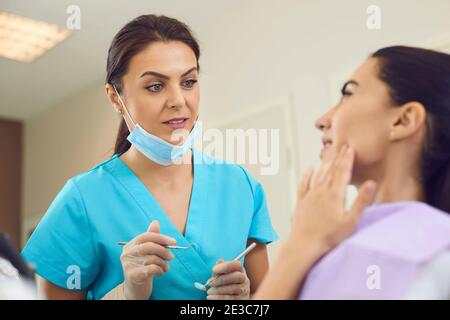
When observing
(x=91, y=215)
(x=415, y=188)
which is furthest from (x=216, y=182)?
(x=415, y=188)

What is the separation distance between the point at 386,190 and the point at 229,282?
24 centimetres

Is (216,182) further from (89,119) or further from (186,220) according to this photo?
(89,119)

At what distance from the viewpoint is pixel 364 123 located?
63 centimetres

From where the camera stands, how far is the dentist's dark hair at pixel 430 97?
62cm

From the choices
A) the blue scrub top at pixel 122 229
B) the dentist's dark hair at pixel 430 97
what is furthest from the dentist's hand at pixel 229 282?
the dentist's dark hair at pixel 430 97

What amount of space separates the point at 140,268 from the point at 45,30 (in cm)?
58

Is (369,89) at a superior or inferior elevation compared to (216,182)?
superior

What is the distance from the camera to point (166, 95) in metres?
0.74

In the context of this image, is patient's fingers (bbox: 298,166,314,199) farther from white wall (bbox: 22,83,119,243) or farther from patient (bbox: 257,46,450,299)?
white wall (bbox: 22,83,119,243)

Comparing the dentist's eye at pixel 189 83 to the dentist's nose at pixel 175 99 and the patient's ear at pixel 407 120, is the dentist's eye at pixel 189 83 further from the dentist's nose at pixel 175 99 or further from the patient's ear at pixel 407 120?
the patient's ear at pixel 407 120

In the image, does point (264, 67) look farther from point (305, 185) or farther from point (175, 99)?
point (305, 185)

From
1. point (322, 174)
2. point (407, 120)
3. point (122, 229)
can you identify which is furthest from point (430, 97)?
point (122, 229)

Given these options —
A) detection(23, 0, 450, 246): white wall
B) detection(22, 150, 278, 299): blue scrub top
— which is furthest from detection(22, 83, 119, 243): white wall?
detection(22, 150, 278, 299): blue scrub top

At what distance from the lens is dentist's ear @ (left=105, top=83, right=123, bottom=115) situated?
31.3 inches
